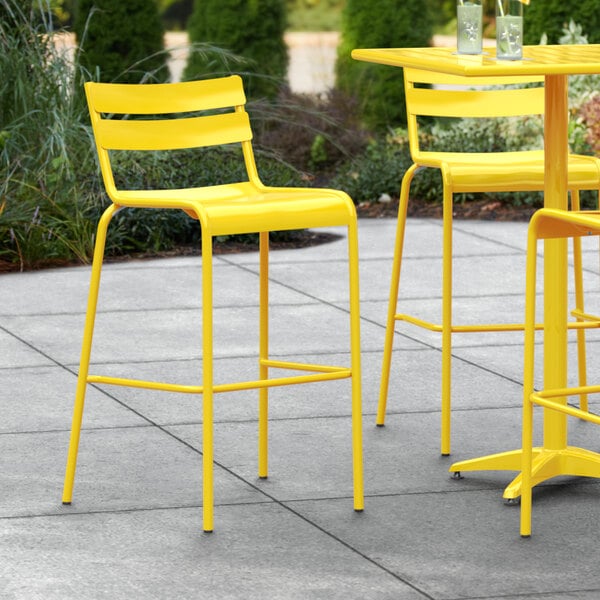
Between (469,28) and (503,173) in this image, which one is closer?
(469,28)

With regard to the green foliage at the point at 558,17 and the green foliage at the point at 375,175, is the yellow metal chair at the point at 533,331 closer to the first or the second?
the green foliage at the point at 375,175

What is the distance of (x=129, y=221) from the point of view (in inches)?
359

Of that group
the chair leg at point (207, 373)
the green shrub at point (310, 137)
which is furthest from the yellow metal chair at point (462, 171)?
the green shrub at point (310, 137)

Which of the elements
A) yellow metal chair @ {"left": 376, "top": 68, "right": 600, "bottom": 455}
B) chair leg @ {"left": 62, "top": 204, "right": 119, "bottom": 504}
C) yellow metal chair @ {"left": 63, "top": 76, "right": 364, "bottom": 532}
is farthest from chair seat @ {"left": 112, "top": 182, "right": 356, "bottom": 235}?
yellow metal chair @ {"left": 376, "top": 68, "right": 600, "bottom": 455}

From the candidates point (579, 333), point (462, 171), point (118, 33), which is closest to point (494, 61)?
point (462, 171)

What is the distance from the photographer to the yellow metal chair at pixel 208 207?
407 cm

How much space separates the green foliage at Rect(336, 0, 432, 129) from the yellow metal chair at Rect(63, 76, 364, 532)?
8832 millimetres

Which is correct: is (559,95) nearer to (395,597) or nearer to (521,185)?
(521,185)

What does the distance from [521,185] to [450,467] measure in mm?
991

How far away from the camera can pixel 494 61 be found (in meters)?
4.18

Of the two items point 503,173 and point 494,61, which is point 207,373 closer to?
point 494,61

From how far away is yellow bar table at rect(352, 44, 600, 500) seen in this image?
14.5ft

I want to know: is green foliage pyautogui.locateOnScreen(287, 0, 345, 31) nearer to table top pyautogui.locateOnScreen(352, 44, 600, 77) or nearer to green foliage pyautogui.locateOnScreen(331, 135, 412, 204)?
green foliage pyautogui.locateOnScreen(331, 135, 412, 204)

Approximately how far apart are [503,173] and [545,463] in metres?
1.00
